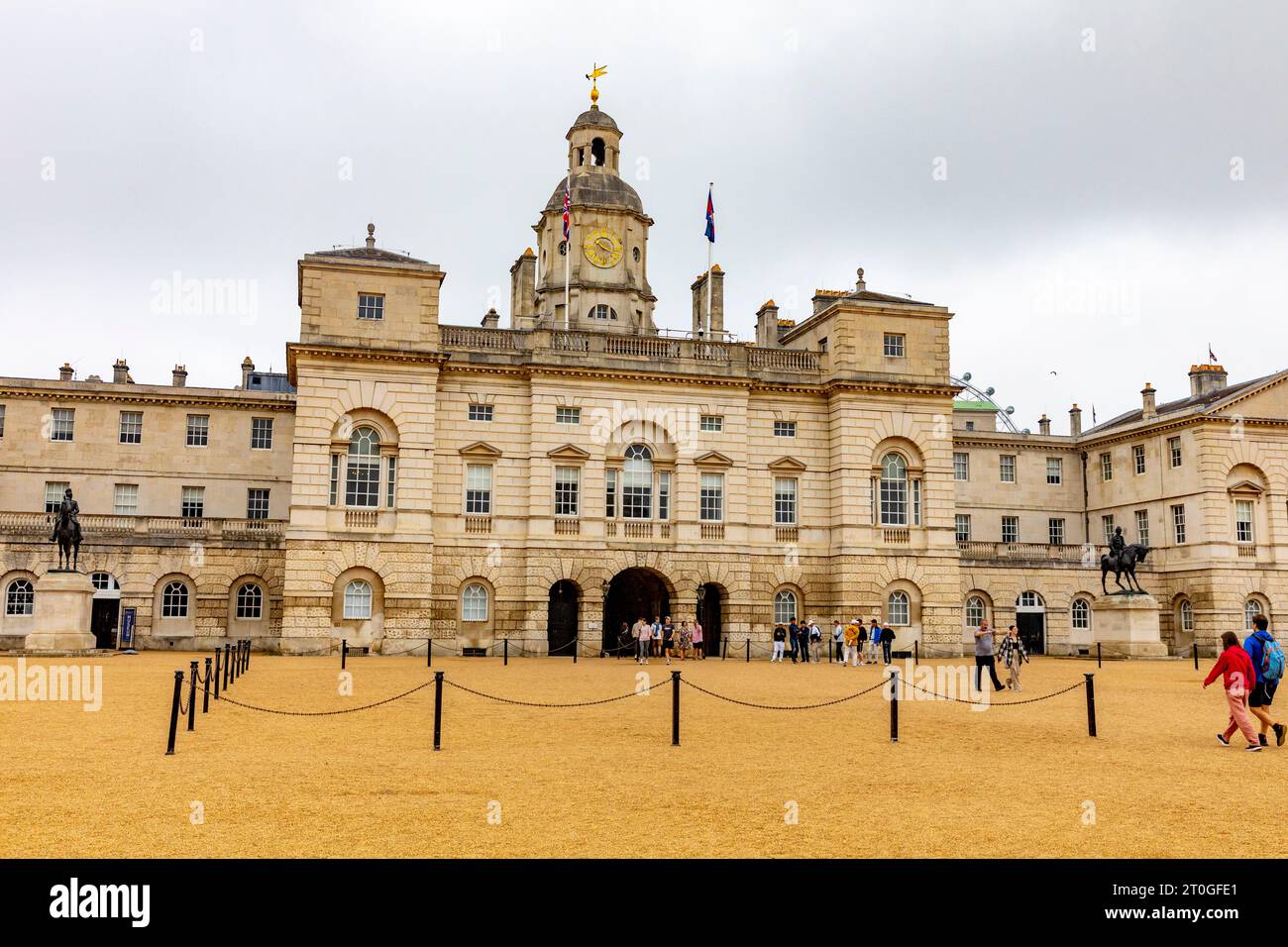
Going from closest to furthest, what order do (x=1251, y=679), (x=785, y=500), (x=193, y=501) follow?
1. (x=1251, y=679)
2. (x=785, y=500)
3. (x=193, y=501)

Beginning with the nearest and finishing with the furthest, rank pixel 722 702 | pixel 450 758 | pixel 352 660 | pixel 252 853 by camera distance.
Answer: pixel 252 853, pixel 450 758, pixel 722 702, pixel 352 660

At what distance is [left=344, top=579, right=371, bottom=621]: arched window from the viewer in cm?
3847

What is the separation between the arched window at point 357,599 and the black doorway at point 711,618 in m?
12.4

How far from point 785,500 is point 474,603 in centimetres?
1283

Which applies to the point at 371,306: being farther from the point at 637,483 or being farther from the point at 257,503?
the point at 257,503

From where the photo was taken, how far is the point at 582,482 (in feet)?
134

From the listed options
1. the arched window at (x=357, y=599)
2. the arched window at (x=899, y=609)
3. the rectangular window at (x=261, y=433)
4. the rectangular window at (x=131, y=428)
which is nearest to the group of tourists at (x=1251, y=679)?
the arched window at (x=899, y=609)

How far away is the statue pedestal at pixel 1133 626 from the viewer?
39406 mm

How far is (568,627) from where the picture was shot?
1686 inches

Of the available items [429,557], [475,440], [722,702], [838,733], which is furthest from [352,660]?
[838,733]

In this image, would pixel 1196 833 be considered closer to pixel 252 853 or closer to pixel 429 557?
pixel 252 853

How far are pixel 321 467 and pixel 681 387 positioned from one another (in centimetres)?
1365

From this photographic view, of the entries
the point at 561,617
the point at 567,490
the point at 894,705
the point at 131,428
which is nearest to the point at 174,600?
the point at 131,428

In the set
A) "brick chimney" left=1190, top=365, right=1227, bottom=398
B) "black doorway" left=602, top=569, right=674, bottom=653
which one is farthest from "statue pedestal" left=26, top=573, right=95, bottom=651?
"brick chimney" left=1190, top=365, right=1227, bottom=398
